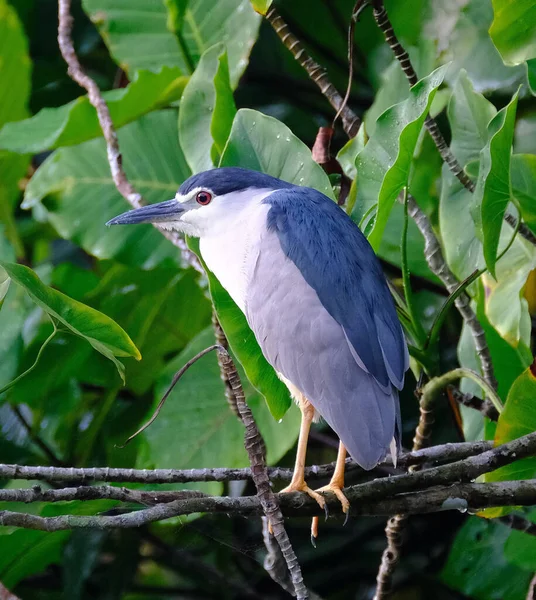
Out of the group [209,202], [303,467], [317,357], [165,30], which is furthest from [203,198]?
[165,30]

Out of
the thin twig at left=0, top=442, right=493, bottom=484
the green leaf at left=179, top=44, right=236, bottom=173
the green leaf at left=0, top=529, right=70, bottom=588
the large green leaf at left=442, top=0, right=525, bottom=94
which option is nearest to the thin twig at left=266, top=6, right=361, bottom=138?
the green leaf at left=179, top=44, right=236, bottom=173

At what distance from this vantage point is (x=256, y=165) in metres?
1.62

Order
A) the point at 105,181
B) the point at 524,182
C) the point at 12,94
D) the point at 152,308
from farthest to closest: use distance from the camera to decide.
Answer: the point at 12,94 → the point at 105,181 → the point at 152,308 → the point at 524,182

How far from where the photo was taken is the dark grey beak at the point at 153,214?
5.42 ft

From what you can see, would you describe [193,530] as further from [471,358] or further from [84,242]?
[84,242]

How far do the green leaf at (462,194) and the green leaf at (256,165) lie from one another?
27 cm

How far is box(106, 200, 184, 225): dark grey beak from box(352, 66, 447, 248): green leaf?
38 centimetres

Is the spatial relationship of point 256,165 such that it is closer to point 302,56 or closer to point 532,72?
point 302,56

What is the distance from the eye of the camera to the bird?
135 centimetres

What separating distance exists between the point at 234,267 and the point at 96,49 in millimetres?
1493

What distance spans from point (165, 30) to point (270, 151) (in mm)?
771

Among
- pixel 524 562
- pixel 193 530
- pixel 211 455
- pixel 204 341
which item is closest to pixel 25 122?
pixel 204 341

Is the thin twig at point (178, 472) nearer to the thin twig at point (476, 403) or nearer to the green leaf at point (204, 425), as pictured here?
the thin twig at point (476, 403)

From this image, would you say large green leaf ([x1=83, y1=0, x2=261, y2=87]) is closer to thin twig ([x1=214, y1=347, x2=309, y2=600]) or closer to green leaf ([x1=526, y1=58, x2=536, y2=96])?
green leaf ([x1=526, y1=58, x2=536, y2=96])
